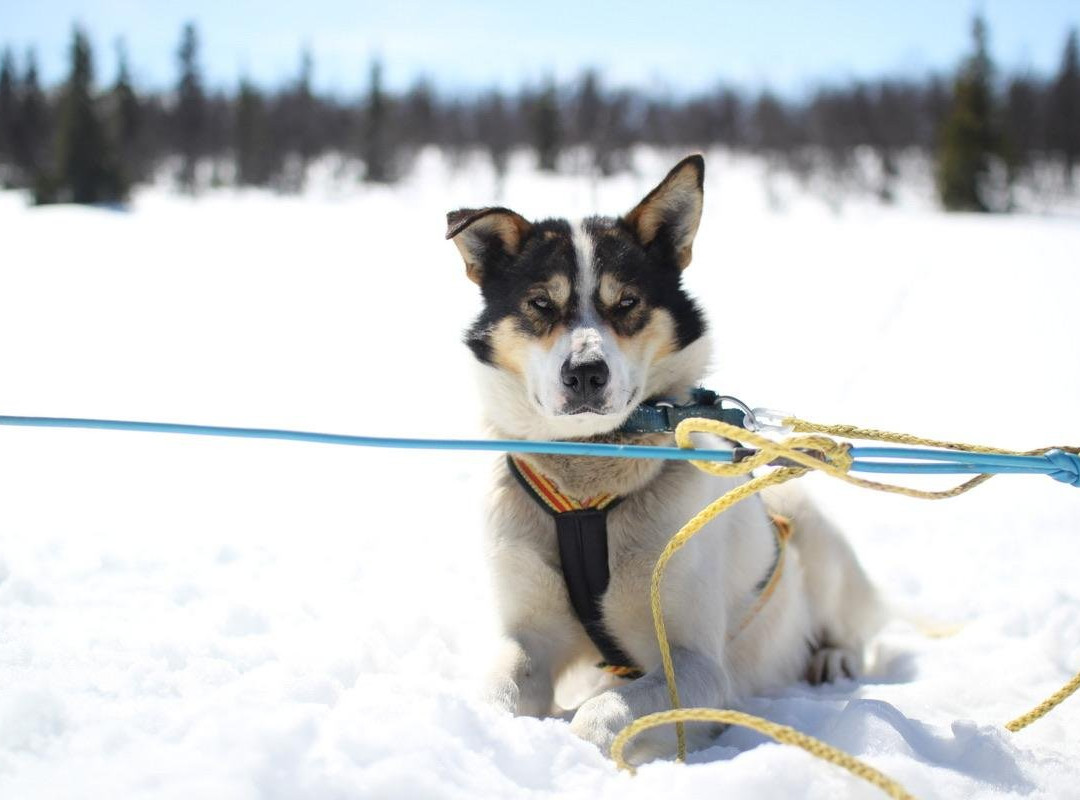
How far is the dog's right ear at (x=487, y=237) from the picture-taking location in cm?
271

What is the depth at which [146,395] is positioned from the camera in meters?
6.70

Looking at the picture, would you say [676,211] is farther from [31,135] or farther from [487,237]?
[31,135]

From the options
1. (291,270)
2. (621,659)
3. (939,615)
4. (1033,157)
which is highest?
(1033,157)

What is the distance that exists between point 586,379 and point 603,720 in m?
0.88

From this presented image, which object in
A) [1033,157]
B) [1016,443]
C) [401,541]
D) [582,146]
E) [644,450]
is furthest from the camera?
[582,146]

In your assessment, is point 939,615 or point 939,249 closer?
point 939,615

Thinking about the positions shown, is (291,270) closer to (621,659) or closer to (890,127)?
(621,659)

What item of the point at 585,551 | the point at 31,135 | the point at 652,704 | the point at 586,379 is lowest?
the point at 652,704

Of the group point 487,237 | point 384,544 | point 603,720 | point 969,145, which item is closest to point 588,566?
point 603,720

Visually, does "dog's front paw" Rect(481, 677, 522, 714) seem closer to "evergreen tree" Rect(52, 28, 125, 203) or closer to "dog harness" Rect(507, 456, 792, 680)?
Result: "dog harness" Rect(507, 456, 792, 680)

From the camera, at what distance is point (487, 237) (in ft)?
9.45

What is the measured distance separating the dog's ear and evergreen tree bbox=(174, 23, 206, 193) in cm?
4096

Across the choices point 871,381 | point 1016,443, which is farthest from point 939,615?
point 871,381

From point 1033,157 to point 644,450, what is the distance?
4244 cm
